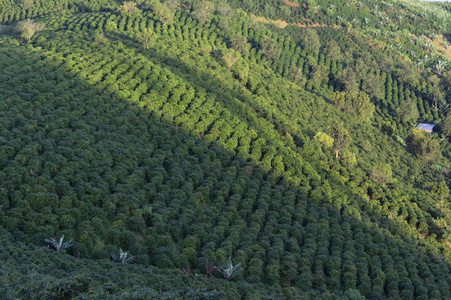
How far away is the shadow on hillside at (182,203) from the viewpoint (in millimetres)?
28219

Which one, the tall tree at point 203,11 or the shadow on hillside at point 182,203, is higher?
the shadow on hillside at point 182,203

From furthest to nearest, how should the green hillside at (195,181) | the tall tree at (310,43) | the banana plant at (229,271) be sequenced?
the tall tree at (310,43), the banana plant at (229,271), the green hillside at (195,181)

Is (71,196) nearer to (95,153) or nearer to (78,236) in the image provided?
(78,236)

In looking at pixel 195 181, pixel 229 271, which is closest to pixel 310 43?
pixel 195 181

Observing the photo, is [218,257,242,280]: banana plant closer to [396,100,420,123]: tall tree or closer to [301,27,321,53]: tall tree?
[396,100,420,123]: tall tree

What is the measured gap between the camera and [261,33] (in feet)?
341

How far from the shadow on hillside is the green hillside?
0.16 meters

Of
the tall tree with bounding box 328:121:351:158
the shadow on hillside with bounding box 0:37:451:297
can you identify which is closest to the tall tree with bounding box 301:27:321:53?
the tall tree with bounding box 328:121:351:158

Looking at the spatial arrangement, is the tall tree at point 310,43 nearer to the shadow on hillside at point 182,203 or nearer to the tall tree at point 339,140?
the tall tree at point 339,140

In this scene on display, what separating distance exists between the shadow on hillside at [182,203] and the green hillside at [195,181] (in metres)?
0.16

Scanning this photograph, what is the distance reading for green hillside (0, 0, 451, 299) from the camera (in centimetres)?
2486

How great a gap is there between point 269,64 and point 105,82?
170ft

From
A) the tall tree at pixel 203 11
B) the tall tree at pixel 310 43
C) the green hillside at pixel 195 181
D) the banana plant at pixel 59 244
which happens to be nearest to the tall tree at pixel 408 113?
the green hillside at pixel 195 181

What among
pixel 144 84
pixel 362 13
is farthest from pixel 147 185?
pixel 362 13
